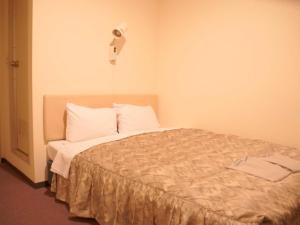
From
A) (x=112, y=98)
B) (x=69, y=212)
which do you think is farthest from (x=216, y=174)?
(x=112, y=98)

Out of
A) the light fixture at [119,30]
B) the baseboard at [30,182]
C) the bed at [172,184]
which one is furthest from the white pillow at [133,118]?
the baseboard at [30,182]

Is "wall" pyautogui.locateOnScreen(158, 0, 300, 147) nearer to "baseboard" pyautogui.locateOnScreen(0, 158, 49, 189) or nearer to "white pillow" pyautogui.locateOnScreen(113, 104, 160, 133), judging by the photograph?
"white pillow" pyautogui.locateOnScreen(113, 104, 160, 133)

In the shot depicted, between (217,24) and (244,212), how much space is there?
2.35 m

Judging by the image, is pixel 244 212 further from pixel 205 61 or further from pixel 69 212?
pixel 205 61

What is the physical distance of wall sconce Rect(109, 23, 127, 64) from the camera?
9.73ft

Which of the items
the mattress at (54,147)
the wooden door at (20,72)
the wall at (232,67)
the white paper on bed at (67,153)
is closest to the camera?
the white paper on bed at (67,153)

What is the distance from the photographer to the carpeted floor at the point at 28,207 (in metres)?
2.02

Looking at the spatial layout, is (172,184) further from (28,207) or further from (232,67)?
(232,67)

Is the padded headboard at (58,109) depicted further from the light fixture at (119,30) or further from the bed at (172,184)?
the light fixture at (119,30)

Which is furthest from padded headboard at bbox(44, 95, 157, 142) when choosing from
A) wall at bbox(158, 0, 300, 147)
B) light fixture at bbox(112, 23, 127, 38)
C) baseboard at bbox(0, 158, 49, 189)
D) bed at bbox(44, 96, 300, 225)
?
wall at bbox(158, 0, 300, 147)

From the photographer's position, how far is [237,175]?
64.1 inches

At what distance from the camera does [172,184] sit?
148cm

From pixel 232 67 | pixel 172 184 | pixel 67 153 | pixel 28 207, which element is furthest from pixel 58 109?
pixel 232 67

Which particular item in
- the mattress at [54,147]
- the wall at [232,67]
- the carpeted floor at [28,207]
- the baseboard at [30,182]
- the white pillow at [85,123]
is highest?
the wall at [232,67]
